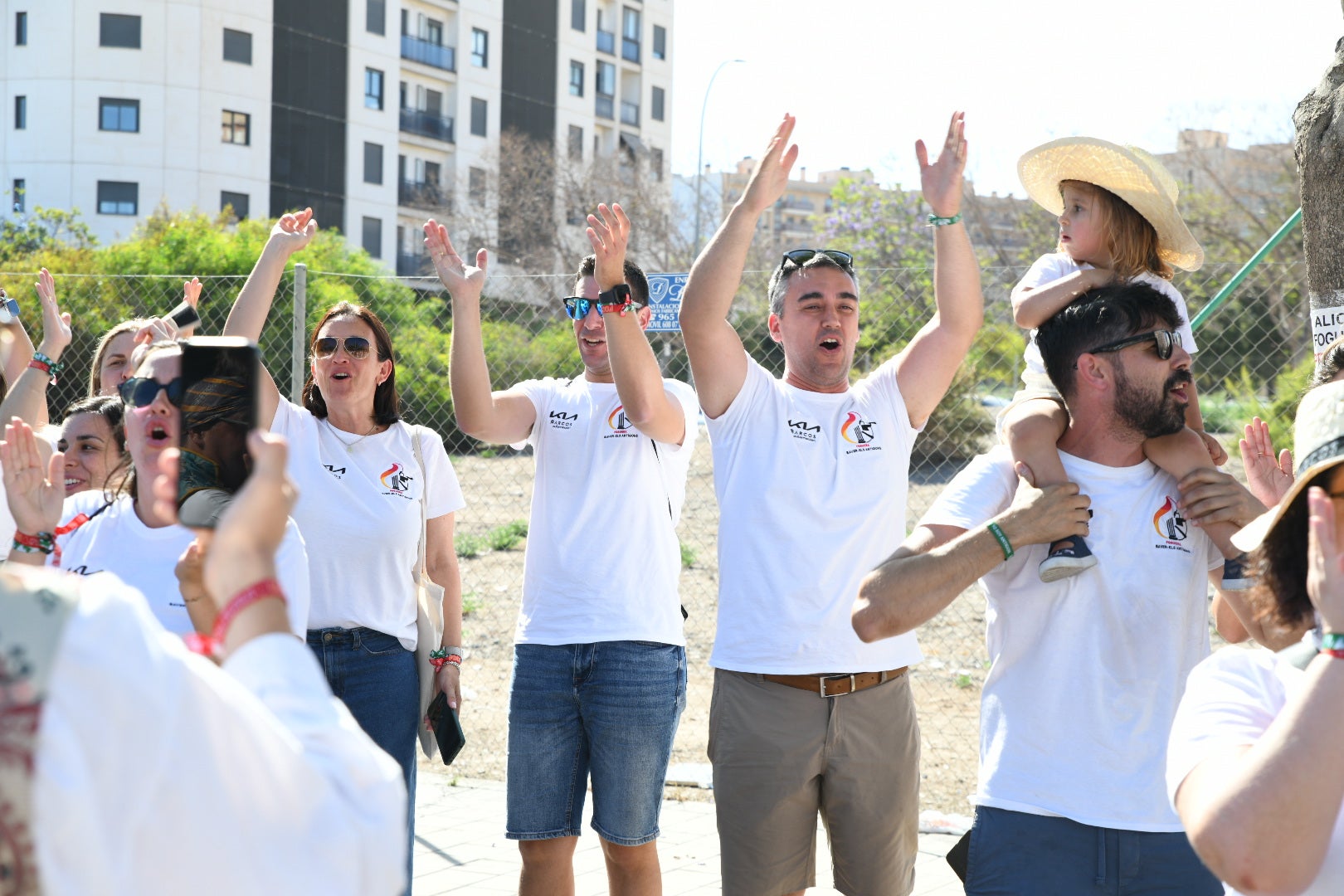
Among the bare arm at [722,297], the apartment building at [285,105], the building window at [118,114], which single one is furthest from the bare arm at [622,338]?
the building window at [118,114]

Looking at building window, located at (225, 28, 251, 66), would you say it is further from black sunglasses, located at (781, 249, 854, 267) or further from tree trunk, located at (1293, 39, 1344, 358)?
tree trunk, located at (1293, 39, 1344, 358)

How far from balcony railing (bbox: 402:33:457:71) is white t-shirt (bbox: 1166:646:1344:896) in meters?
52.0

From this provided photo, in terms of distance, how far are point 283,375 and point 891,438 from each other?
29.6 ft

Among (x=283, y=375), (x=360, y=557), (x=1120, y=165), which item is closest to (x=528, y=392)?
(x=360, y=557)

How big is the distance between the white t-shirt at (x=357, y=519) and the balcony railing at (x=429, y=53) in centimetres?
4931

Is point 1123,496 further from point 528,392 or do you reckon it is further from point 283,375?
point 283,375

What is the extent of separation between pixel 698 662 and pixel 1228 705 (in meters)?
6.76

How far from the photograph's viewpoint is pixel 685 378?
17828 millimetres

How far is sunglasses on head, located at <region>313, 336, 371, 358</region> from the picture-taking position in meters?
4.38

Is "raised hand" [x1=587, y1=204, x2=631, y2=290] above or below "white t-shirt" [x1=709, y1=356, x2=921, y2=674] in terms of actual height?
above

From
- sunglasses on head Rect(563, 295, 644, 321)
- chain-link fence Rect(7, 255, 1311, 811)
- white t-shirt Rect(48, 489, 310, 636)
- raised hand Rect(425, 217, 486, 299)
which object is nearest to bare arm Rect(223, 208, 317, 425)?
raised hand Rect(425, 217, 486, 299)

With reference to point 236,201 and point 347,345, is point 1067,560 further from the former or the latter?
point 236,201

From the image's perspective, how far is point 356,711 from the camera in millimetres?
4184

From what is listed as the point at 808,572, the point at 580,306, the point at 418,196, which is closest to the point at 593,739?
the point at 808,572
